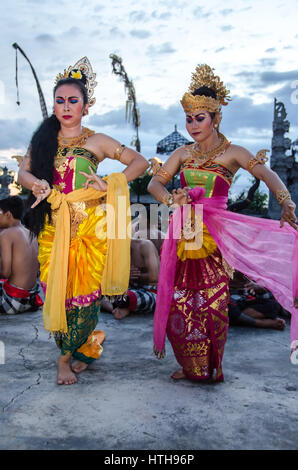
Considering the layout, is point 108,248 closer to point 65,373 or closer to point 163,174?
point 163,174

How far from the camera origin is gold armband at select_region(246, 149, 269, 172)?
2.91 meters

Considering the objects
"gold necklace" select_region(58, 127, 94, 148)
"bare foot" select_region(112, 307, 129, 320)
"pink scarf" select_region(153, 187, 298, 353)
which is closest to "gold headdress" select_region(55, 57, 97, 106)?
"gold necklace" select_region(58, 127, 94, 148)

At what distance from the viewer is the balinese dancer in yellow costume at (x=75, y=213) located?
9.96ft

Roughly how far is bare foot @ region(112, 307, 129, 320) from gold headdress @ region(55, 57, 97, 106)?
232 centimetres

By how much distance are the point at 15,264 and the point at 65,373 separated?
2118mm

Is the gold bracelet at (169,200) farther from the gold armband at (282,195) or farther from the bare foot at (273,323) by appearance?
the bare foot at (273,323)

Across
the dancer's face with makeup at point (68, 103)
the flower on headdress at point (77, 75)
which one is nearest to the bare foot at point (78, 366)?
the dancer's face with makeup at point (68, 103)

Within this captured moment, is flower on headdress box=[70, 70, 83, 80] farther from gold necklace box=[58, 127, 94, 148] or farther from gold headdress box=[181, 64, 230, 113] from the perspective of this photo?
gold headdress box=[181, 64, 230, 113]

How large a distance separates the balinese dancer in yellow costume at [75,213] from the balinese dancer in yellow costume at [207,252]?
0.34 meters

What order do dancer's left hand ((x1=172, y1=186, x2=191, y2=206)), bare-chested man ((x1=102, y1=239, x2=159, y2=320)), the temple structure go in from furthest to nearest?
the temple structure
bare-chested man ((x1=102, y1=239, x2=159, y2=320))
dancer's left hand ((x1=172, y1=186, x2=191, y2=206))

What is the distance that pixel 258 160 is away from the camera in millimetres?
2916

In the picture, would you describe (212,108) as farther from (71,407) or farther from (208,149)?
(71,407)

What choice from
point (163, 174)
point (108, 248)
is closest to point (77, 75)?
point (163, 174)
